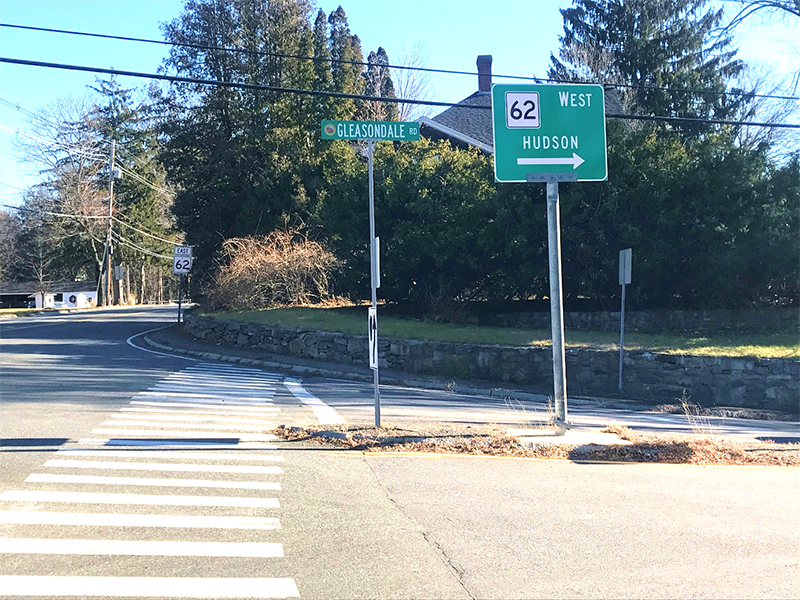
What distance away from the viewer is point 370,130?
35.0 ft

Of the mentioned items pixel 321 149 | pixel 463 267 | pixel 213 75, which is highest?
pixel 213 75

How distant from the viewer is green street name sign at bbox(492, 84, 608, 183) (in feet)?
34.9

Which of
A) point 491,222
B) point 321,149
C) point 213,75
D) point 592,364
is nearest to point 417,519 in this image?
point 592,364

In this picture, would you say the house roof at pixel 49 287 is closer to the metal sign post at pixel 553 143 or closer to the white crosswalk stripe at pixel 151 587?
the metal sign post at pixel 553 143

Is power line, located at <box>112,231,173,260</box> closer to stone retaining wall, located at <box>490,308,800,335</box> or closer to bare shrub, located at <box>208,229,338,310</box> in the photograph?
bare shrub, located at <box>208,229,338,310</box>

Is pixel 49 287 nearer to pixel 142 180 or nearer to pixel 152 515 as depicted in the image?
pixel 142 180

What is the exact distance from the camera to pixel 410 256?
24.4m

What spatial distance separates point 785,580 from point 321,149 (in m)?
31.3

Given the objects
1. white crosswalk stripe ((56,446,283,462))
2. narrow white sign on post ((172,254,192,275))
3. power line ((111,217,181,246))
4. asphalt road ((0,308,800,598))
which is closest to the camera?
asphalt road ((0,308,800,598))

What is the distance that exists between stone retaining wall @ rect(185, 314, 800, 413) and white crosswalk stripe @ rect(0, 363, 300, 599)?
8.78 metres

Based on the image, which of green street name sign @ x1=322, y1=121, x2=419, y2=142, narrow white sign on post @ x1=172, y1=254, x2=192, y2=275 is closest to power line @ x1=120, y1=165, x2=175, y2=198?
narrow white sign on post @ x1=172, y1=254, x2=192, y2=275

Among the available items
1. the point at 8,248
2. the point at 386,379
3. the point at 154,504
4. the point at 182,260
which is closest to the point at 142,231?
the point at 8,248

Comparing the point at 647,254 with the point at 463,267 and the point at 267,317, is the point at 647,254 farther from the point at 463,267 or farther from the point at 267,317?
the point at 267,317

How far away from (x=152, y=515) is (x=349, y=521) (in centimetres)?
170
